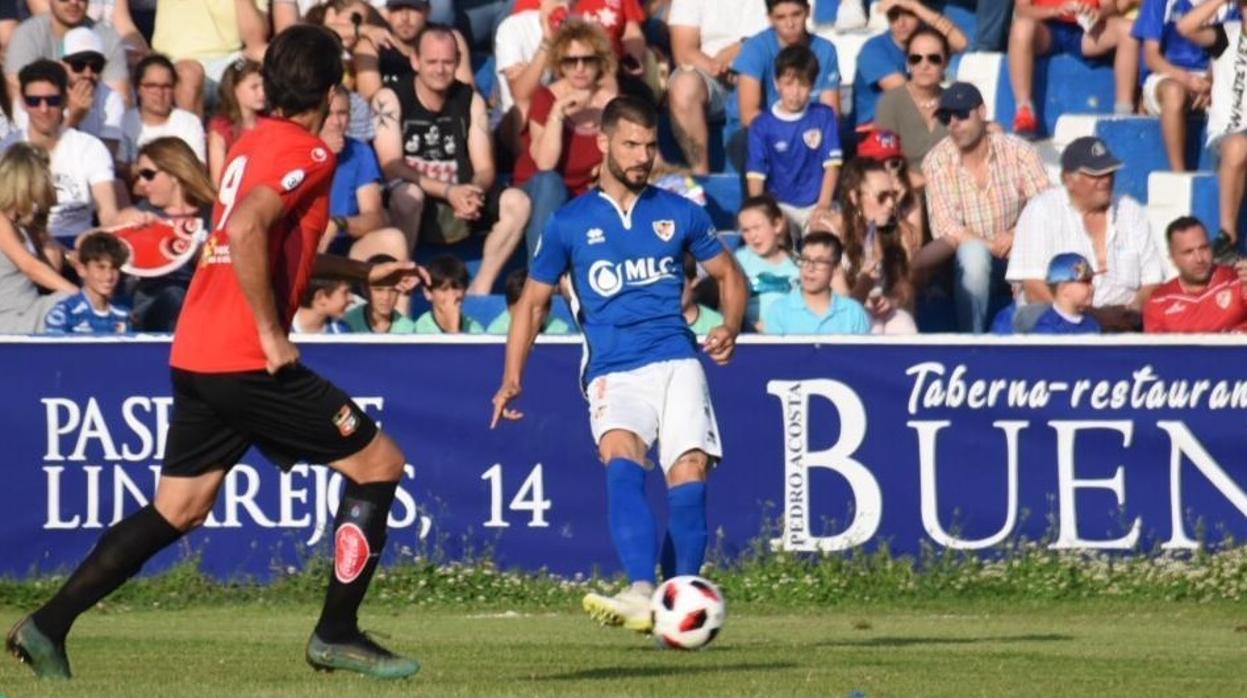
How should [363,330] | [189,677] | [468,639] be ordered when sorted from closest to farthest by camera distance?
[189,677] → [468,639] → [363,330]

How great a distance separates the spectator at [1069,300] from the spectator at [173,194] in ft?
16.2

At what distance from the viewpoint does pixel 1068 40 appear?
18984 millimetres

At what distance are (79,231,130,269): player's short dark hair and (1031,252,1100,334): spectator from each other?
5.26 m

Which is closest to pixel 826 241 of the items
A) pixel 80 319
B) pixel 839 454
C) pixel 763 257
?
pixel 763 257

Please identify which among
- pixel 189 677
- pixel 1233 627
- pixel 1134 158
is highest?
→ pixel 1134 158

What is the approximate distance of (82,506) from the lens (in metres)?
14.0

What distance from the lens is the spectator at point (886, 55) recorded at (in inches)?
729

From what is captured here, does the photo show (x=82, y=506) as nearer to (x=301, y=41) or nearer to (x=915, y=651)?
(x=915, y=651)

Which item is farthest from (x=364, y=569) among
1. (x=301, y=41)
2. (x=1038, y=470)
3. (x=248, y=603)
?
(x=1038, y=470)

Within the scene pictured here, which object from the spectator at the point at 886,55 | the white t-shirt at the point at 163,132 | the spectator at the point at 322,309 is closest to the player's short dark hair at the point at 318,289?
the spectator at the point at 322,309

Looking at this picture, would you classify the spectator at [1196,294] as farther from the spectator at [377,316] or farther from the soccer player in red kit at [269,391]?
the soccer player in red kit at [269,391]

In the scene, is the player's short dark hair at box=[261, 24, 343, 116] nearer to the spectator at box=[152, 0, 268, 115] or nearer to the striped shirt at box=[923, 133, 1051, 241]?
the striped shirt at box=[923, 133, 1051, 241]

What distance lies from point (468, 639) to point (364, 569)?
2.79m

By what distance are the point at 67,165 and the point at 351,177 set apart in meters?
1.74
